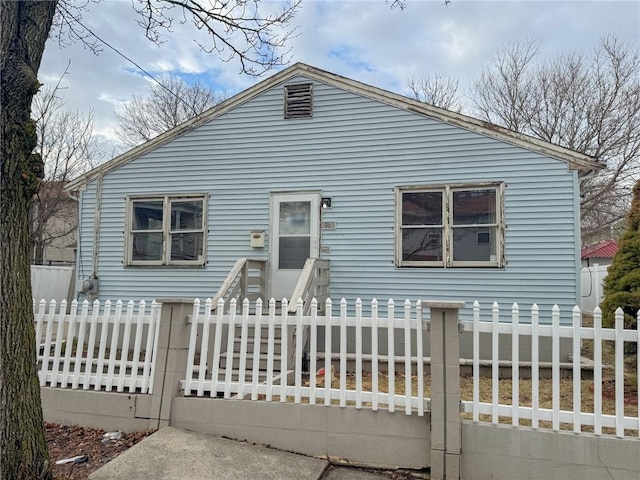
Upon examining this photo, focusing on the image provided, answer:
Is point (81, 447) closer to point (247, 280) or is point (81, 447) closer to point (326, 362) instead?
point (326, 362)

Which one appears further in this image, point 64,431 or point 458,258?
point 458,258

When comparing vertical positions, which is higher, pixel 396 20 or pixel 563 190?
pixel 396 20

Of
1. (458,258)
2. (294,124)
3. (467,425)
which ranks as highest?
(294,124)

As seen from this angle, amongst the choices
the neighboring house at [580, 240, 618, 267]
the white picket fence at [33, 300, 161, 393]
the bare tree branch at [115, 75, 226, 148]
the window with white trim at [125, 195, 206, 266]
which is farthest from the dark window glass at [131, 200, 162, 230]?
the neighboring house at [580, 240, 618, 267]

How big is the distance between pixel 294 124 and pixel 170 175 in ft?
9.00

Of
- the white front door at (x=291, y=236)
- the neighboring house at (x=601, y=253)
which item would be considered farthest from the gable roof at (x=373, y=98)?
the neighboring house at (x=601, y=253)

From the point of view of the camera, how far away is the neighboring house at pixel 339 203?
23.7 ft

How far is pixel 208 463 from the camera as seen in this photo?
3.61 metres

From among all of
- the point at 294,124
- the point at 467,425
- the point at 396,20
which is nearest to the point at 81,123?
the point at 294,124

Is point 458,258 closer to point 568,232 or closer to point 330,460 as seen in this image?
point 568,232

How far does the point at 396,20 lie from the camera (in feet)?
22.9

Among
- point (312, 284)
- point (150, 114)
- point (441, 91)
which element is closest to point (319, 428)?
point (312, 284)

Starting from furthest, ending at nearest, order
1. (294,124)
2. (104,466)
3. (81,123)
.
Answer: (81,123) → (294,124) → (104,466)

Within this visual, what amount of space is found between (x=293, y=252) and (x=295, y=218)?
2.08ft
